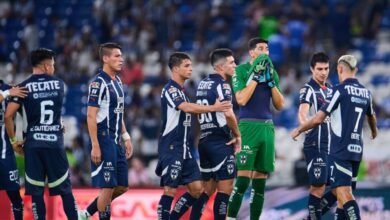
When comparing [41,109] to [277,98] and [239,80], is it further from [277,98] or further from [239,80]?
[277,98]

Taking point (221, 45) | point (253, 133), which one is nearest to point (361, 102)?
point (253, 133)

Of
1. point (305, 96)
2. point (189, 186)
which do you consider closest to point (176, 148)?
point (189, 186)

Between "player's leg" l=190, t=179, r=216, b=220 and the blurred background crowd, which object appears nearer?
"player's leg" l=190, t=179, r=216, b=220

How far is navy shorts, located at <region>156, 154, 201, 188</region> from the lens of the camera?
1669 cm

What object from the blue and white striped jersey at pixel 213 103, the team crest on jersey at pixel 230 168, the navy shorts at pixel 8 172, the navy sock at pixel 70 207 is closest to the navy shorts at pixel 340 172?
the team crest on jersey at pixel 230 168

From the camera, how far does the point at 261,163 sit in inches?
676

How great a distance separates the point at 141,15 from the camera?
32125 mm

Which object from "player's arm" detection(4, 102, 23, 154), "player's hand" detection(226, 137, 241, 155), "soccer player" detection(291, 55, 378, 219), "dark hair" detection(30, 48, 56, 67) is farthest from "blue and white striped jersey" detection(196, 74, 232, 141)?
"player's arm" detection(4, 102, 23, 154)

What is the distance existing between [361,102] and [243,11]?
15781 mm

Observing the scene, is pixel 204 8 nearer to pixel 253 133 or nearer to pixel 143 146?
pixel 143 146

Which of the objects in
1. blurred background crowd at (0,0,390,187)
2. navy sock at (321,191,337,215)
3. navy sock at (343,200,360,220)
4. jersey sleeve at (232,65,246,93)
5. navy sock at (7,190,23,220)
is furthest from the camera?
blurred background crowd at (0,0,390,187)

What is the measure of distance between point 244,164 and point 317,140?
49.4 inches

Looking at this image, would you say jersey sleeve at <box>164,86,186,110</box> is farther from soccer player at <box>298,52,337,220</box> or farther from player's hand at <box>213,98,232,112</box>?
soccer player at <box>298,52,337,220</box>

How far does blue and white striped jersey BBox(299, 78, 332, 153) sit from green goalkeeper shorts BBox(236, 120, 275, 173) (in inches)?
28.8
